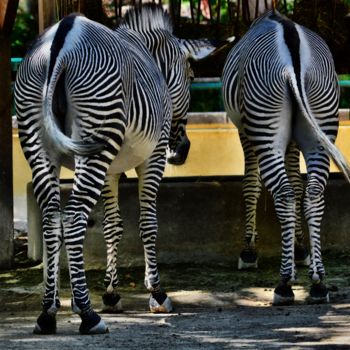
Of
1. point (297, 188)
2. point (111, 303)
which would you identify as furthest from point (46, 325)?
point (297, 188)

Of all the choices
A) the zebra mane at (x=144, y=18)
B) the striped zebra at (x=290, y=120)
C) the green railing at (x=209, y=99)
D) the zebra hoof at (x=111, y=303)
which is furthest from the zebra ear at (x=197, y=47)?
the green railing at (x=209, y=99)

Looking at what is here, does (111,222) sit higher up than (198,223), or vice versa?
(111,222)

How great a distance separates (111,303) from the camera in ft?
27.7

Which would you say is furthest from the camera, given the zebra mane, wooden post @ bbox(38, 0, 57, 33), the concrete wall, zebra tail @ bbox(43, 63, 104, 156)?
the concrete wall

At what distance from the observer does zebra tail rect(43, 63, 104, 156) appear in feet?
23.4

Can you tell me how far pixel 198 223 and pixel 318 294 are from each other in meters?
1.95

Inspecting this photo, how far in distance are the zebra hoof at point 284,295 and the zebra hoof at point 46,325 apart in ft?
6.51

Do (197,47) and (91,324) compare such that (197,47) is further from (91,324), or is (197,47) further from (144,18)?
(91,324)

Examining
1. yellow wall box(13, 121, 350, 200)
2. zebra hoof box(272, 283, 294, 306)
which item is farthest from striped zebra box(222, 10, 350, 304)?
yellow wall box(13, 121, 350, 200)

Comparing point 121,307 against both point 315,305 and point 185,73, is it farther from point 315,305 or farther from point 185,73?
point 185,73

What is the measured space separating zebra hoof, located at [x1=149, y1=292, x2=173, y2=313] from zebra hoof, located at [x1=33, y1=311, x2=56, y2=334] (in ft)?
3.89

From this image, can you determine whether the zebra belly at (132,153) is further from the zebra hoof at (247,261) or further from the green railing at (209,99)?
the green railing at (209,99)

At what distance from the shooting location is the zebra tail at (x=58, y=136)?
7.12 meters

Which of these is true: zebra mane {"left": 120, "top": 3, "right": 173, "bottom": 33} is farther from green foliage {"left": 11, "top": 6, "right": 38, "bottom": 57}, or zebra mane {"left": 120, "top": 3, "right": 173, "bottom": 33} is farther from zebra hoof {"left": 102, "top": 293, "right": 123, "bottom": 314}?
green foliage {"left": 11, "top": 6, "right": 38, "bottom": 57}
